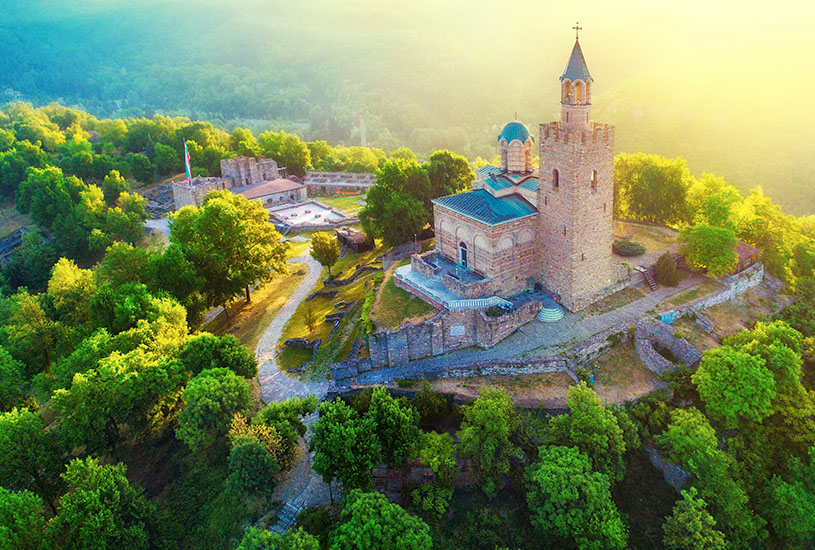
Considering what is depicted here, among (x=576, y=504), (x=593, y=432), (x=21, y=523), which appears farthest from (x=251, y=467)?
(x=593, y=432)

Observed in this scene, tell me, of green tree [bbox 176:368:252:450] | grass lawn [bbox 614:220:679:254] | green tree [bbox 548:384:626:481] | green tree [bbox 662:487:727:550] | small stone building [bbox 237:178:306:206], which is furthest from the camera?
small stone building [bbox 237:178:306:206]

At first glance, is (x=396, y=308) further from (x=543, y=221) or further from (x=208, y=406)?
(x=208, y=406)

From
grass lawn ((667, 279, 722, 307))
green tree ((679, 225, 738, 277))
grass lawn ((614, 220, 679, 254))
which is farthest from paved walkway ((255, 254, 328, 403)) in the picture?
green tree ((679, 225, 738, 277))

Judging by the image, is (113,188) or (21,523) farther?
(113,188)

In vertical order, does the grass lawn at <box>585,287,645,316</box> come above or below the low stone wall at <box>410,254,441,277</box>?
below

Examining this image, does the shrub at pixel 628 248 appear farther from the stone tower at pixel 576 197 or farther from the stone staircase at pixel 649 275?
the stone tower at pixel 576 197

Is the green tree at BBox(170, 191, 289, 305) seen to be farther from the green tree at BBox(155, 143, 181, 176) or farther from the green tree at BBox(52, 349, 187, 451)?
the green tree at BBox(155, 143, 181, 176)

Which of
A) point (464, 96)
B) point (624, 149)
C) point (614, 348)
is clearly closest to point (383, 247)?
point (614, 348)
